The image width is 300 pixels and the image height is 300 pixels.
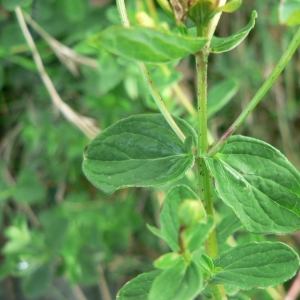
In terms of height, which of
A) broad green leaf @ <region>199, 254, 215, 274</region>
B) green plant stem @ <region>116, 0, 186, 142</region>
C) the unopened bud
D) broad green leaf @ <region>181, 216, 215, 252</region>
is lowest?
broad green leaf @ <region>199, 254, 215, 274</region>

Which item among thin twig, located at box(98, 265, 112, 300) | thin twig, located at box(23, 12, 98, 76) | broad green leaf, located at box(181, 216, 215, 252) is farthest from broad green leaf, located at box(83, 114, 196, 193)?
thin twig, located at box(98, 265, 112, 300)

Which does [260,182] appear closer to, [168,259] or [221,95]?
[168,259]

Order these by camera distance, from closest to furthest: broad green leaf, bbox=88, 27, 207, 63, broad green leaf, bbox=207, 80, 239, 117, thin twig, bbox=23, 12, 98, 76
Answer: broad green leaf, bbox=88, 27, 207, 63 < broad green leaf, bbox=207, 80, 239, 117 < thin twig, bbox=23, 12, 98, 76

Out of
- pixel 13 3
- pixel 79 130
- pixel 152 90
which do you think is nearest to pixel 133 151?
pixel 152 90

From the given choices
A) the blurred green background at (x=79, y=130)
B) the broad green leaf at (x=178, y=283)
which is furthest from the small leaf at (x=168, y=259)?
the blurred green background at (x=79, y=130)

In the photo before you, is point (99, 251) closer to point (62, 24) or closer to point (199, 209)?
point (62, 24)

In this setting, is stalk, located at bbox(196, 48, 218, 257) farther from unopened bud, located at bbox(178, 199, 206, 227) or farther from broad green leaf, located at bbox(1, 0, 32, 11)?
broad green leaf, located at bbox(1, 0, 32, 11)
